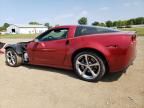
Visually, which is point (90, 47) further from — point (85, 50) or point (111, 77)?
point (111, 77)

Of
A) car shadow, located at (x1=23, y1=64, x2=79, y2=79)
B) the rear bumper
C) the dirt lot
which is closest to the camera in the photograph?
the dirt lot

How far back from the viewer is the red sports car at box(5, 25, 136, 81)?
4832 mm

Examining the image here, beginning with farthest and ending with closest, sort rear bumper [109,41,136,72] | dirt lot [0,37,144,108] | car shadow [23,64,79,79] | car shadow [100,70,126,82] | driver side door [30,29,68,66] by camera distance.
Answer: car shadow [23,64,79,79]
driver side door [30,29,68,66]
car shadow [100,70,126,82]
rear bumper [109,41,136,72]
dirt lot [0,37,144,108]

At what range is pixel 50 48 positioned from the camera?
5.95m

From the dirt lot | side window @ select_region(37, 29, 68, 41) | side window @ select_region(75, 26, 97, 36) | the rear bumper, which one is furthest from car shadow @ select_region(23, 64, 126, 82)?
side window @ select_region(75, 26, 97, 36)

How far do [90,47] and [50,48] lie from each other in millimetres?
1357

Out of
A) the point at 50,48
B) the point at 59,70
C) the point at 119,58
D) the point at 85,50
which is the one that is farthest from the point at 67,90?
the point at 59,70

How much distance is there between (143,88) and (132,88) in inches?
9.2

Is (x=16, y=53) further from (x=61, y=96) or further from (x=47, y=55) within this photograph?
(x=61, y=96)

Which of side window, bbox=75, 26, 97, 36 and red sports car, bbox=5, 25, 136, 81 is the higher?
side window, bbox=75, 26, 97, 36

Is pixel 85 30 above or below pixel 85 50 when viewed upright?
above

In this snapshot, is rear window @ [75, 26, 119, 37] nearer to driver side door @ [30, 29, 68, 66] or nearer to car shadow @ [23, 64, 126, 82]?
driver side door @ [30, 29, 68, 66]

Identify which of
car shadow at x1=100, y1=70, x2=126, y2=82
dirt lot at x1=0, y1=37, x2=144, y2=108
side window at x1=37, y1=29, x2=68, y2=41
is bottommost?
dirt lot at x1=0, y1=37, x2=144, y2=108

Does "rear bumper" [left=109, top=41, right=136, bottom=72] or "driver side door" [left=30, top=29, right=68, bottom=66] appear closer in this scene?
"rear bumper" [left=109, top=41, right=136, bottom=72]
